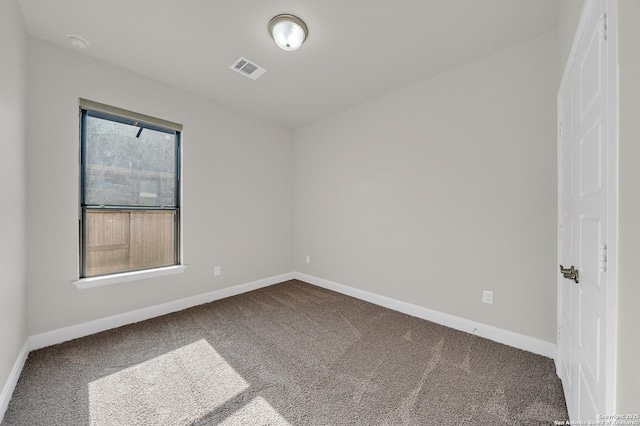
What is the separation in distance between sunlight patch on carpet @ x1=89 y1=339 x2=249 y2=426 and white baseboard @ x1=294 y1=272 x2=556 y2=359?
193 centimetres

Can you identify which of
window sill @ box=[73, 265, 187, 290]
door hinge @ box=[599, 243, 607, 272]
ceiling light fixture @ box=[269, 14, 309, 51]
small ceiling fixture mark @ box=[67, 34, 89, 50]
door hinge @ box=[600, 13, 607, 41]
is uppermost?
small ceiling fixture mark @ box=[67, 34, 89, 50]

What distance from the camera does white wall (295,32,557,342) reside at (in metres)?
2.12

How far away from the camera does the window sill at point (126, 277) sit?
2.38 metres

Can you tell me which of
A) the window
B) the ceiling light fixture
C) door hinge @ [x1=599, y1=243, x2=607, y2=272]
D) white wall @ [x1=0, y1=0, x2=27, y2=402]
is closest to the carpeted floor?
white wall @ [x1=0, y1=0, x2=27, y2=402]

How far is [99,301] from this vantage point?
8.15 feet

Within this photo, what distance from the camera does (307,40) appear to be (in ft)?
7.06

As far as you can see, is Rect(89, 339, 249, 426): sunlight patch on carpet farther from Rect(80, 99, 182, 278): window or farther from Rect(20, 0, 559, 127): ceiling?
Rect(20, 0, 559, 127): ceiling

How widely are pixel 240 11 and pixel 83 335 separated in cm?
319

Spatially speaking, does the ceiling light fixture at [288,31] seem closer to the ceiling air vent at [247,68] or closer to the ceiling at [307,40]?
the ceiling at [307,40]

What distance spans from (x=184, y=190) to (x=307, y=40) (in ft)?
7.15

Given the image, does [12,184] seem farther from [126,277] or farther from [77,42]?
[77,42]


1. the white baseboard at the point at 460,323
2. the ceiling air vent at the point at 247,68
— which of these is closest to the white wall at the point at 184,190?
the ceiling air vent at the point at 247,68

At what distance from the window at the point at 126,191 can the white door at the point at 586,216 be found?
3.52 meters

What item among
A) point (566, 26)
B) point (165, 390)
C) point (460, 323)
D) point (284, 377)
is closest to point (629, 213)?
point (566, 26)
